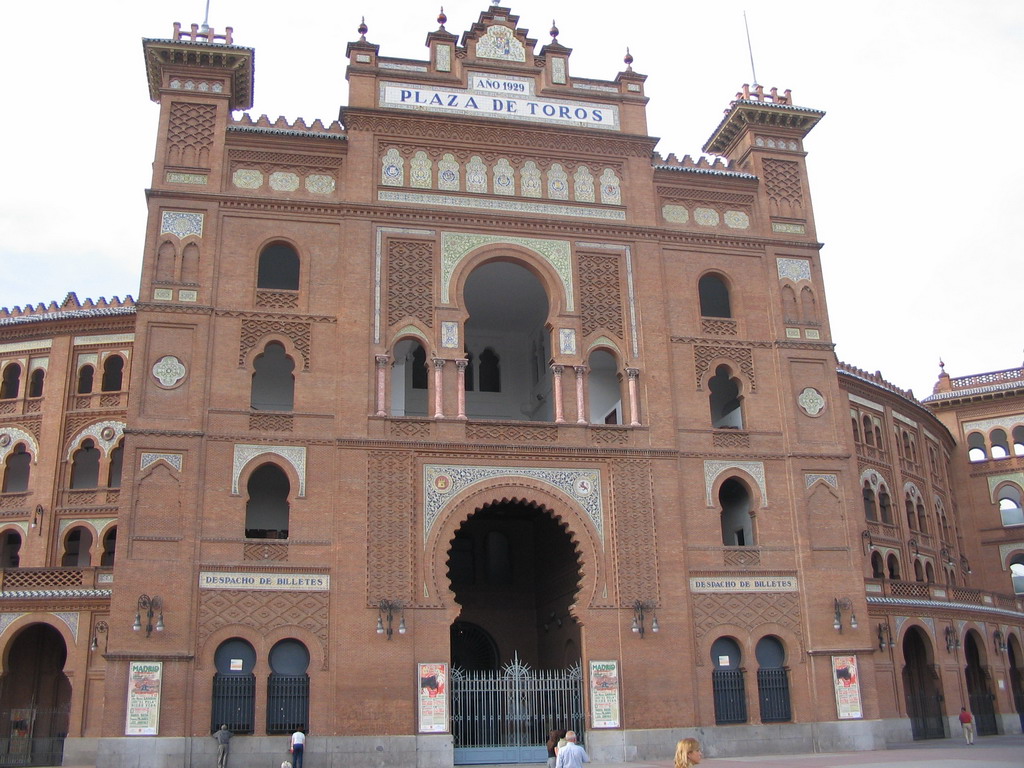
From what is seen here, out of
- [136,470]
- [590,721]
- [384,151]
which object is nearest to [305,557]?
[136,470]

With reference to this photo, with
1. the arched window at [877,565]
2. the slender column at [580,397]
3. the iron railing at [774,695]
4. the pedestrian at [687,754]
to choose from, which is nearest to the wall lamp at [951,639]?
the arched window at [877,565]

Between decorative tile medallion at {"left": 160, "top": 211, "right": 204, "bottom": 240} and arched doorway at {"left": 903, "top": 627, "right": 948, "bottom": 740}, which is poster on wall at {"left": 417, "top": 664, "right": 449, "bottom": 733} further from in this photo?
arched doorway at {"left": 903, "top": 627, "right": 948, "bottom": 740}

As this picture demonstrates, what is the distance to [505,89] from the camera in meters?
28.6

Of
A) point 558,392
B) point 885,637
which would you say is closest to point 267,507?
point 558,392

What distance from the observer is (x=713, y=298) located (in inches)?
1189

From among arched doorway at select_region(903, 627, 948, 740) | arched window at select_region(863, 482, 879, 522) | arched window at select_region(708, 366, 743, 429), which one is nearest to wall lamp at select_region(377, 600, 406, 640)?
arched window at select_region(708, 366, 743, 429)

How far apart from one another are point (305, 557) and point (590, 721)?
24.5 ft

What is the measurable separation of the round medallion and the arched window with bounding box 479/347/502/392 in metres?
9.43

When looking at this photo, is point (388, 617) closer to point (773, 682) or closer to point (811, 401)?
point (773, 682)

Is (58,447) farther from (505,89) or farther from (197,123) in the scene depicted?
(505,89)

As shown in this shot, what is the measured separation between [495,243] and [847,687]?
1403cm

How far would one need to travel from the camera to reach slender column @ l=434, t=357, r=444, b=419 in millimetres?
25352

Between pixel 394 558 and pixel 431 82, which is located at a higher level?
pixel 431 82

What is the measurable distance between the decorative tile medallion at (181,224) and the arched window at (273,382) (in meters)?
3.80
